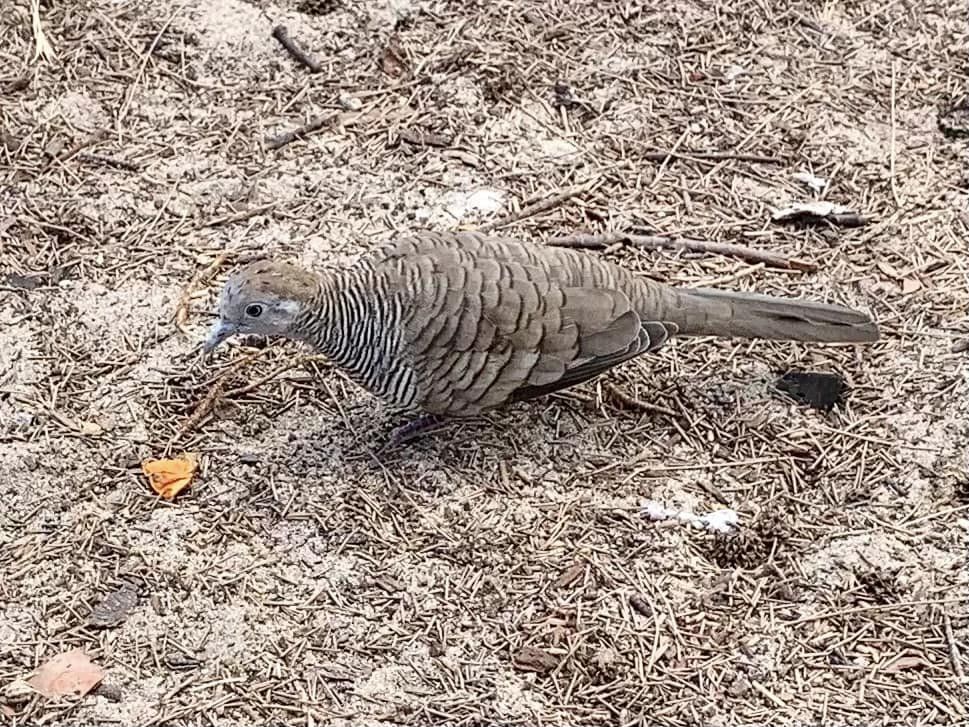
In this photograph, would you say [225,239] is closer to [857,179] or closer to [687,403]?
[687,403]

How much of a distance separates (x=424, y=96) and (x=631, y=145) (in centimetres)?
89

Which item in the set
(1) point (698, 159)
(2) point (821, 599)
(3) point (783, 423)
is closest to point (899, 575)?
(2) point (821, 599)

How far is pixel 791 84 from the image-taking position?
565 cm

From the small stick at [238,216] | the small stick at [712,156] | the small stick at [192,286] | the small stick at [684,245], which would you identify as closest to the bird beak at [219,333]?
the small stick at [192,286]

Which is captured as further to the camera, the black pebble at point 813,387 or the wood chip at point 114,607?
the black pebble at point 813,387

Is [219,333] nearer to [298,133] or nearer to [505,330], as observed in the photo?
[505,330]

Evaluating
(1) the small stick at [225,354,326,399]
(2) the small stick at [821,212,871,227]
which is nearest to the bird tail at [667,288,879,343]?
(2) the small stick at [821,212,871,227]

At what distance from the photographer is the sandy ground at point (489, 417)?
3705 mm

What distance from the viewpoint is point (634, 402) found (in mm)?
4457

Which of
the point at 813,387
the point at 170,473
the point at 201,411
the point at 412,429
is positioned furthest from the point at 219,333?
the point at 813,387

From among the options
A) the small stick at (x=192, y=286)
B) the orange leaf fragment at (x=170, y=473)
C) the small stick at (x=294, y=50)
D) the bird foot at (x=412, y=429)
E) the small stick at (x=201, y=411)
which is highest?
the small stick at (x=294, y=50)

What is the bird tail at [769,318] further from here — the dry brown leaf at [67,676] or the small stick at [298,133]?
the dry brown leaf at [67,676]

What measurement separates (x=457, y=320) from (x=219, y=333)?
743 millimetres

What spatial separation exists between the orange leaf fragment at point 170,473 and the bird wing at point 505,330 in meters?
0.78
